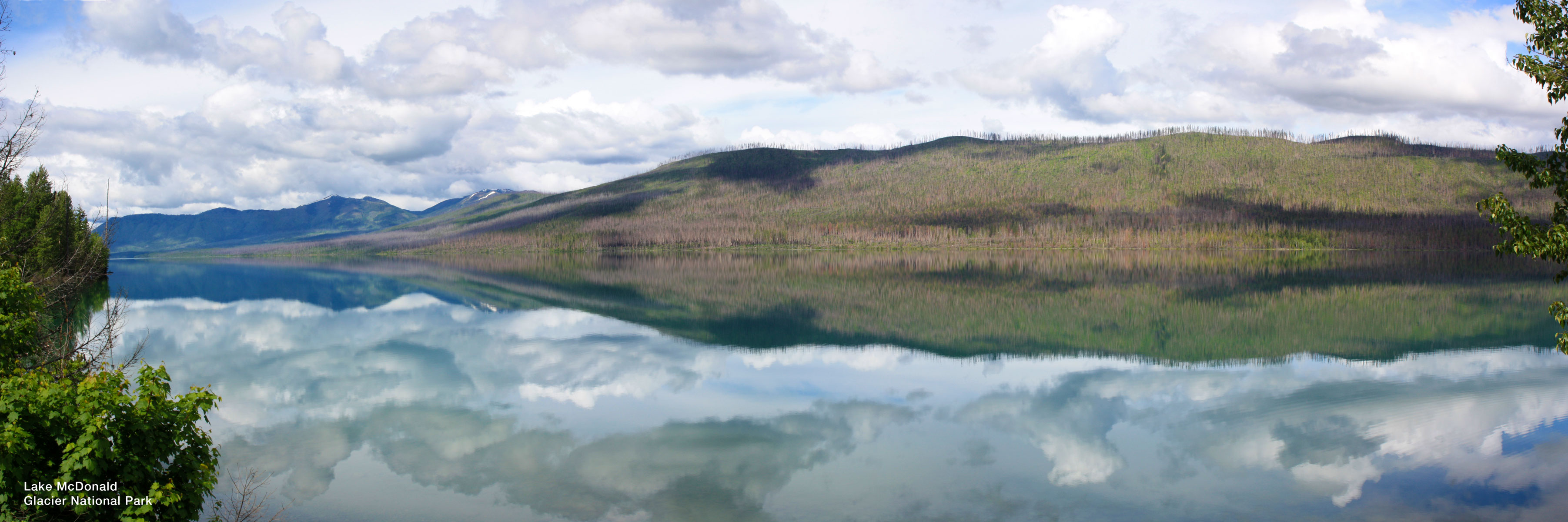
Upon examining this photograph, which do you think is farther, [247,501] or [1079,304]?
[1079,304]

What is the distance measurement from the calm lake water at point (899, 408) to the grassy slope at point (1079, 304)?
1.04ft

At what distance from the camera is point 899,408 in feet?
51.4

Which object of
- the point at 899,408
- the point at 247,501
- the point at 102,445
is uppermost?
the point at 102,445

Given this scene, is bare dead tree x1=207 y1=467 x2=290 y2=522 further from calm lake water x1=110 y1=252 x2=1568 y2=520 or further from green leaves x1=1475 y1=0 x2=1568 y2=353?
green leaves x1=1475 y1=0 x2=1568 y2=353

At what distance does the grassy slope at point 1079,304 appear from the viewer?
2481 cm

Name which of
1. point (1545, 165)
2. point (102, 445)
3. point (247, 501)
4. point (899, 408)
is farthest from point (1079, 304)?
point (102, 445)

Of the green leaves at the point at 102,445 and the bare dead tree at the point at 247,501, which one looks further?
the bare dead tree at the point at 247,501

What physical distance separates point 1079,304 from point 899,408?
2401cm

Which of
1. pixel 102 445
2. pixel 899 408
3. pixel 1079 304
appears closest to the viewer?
pixel 102 445

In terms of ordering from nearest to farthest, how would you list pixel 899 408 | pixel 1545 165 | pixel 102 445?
pixel 102 445
pixel 1545 165
pixel 899 408

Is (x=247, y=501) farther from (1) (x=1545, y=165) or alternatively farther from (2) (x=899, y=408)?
(1) (x=1545, y=165)

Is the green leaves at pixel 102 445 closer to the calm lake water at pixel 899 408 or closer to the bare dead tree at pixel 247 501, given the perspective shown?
the bare dead tree at pixel 247 501

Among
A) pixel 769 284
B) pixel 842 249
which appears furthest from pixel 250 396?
pixel 842 249

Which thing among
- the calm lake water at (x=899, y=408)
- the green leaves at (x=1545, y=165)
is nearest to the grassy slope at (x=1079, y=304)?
the calm lake water at (x=899, y=408)
